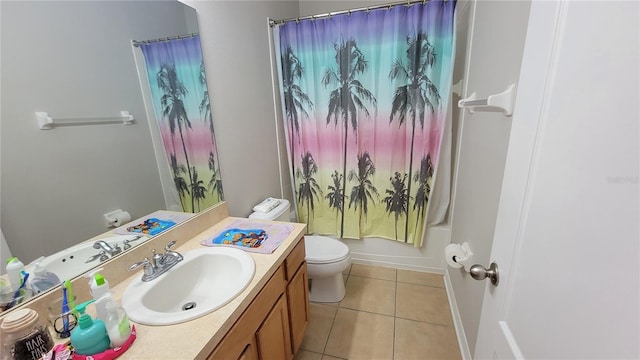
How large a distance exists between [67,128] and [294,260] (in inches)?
40.5

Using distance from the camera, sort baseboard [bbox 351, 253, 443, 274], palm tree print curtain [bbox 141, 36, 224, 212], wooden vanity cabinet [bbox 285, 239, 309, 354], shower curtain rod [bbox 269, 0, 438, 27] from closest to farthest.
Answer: palm tree print curtain [bbox 141, 36, 224, 212] → wooden vanity cabinet [bbox 285, 239, 309, 354] → shower curtain rod [bbox 269, 0, 438, 27] → baseboard [bbox 351, 253, 443, 274]

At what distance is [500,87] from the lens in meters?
1.10

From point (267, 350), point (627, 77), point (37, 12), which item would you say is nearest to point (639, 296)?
point (627, 77)

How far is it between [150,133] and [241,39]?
97 cm

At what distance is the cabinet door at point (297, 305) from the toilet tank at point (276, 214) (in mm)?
468

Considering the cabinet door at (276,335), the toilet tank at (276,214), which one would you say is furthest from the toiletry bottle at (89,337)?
the toilet tank at (276,214)

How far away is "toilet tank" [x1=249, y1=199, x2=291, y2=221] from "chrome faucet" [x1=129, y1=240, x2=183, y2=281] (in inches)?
26.1

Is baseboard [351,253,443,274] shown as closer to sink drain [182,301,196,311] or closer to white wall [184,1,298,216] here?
white wall [184,1,298,216]

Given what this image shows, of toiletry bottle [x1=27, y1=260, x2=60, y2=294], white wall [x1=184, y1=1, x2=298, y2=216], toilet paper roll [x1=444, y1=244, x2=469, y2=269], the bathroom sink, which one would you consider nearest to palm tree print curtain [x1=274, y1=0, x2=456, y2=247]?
white wall [x1=184, y1=1, x2=298, y2=216]

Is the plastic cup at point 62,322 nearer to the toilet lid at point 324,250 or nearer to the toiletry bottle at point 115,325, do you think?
the toiletry bottle at point 115,325

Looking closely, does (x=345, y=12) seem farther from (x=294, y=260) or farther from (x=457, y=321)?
(x=457, y=321)

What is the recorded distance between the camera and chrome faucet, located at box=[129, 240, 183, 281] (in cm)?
98

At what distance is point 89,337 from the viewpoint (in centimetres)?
65

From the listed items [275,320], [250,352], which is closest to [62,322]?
[250,352]
